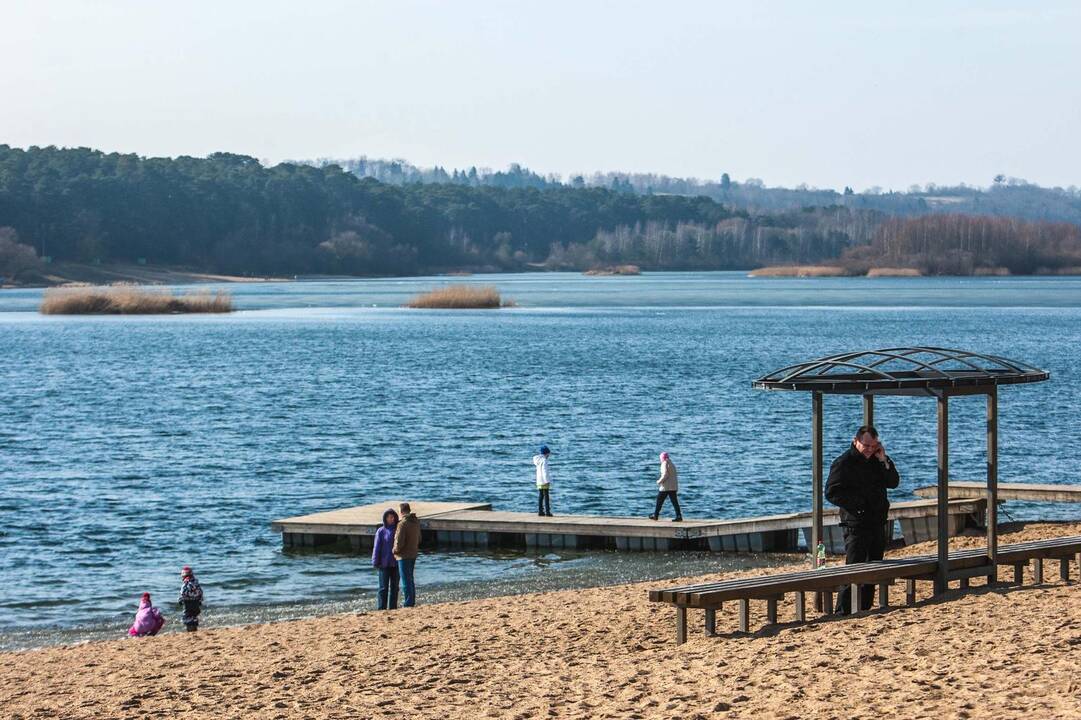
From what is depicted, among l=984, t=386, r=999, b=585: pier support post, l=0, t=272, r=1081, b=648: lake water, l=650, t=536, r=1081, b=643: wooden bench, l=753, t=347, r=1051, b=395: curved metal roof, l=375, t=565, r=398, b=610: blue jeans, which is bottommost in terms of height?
l=0, t=272, r=1081, b=648: lake water

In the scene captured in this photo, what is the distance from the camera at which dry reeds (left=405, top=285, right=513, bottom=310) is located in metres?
131

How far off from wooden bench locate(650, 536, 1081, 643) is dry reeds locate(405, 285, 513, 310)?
376ft

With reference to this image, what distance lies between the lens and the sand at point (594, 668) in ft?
37.2

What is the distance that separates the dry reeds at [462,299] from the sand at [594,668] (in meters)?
113

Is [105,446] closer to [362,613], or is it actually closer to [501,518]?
[501,518]

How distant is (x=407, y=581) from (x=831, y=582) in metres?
7.18

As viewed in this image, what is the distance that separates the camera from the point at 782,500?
31.0 metres

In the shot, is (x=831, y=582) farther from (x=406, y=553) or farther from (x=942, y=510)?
(x=406, y=553)

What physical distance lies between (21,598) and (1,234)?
17526cm

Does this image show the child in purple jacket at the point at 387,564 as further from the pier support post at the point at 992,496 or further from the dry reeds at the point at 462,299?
the dry reeds at the point at 462,299

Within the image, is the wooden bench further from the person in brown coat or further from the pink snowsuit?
the pink snowsuit

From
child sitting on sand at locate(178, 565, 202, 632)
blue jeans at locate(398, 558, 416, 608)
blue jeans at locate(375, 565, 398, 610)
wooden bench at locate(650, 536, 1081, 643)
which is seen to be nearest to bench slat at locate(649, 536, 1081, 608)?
wooden bench at locate(650, 536, 1081, 643)

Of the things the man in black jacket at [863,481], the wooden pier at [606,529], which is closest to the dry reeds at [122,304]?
the wooden pier at [606,529]

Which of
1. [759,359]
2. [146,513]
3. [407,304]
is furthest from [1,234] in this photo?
[146,513]
